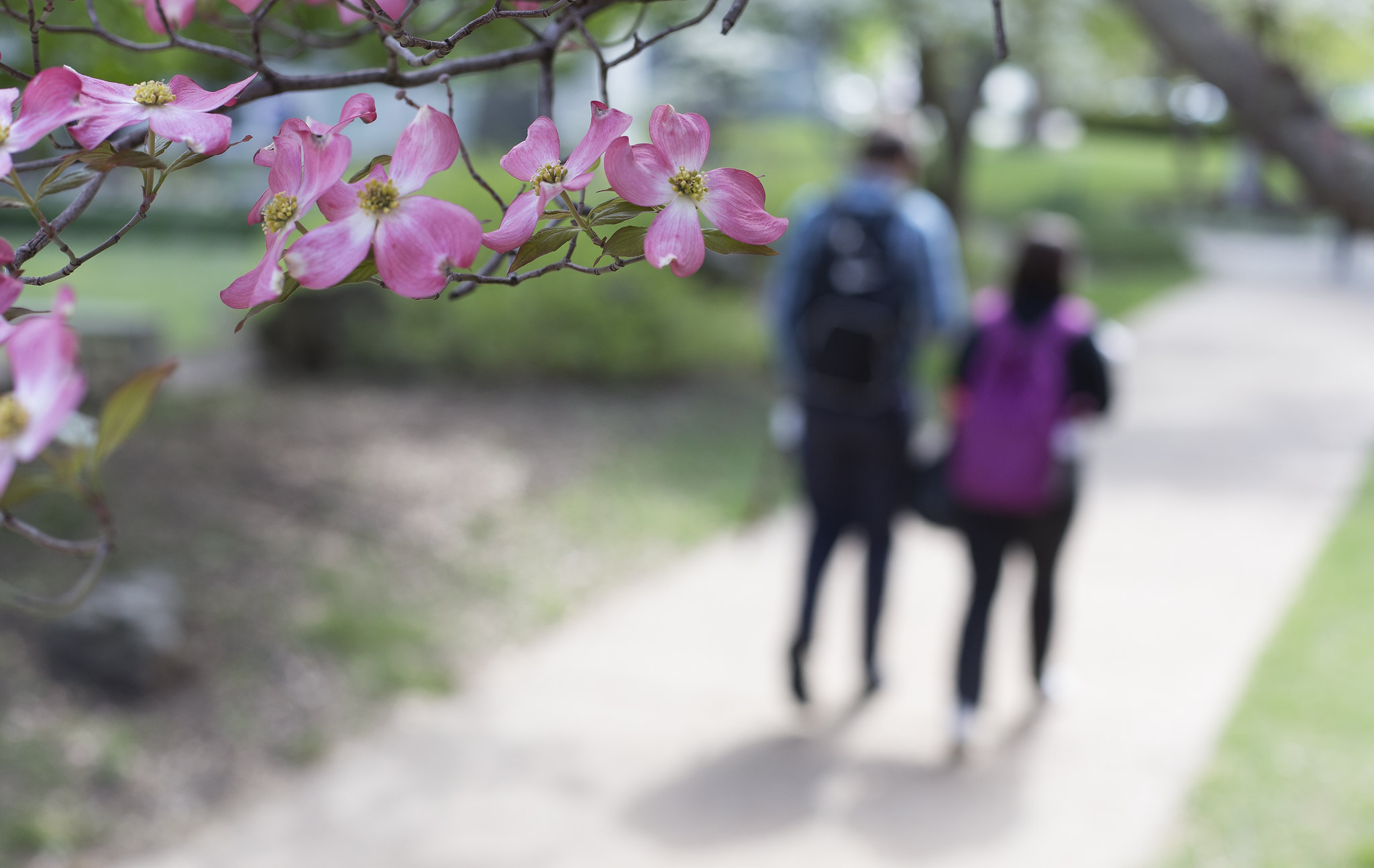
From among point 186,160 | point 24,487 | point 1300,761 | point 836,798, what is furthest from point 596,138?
point 1300,761

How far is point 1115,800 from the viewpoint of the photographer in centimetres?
325

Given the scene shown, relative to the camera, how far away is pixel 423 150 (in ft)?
2.37

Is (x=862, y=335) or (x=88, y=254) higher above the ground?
(x=862, y=335)

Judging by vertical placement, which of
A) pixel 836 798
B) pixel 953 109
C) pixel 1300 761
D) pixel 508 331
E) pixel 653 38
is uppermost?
pixel 953 109

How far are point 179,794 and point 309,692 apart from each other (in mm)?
607

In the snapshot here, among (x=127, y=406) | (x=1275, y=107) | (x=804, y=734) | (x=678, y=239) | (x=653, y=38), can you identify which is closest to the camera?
(x=678, y=239)

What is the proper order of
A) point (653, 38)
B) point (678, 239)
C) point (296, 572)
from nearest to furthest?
point (678, 239) < point (653, 38) < point (296, 572)

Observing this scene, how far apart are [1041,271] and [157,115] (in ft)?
9.01

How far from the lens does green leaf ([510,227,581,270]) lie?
2.35 ft

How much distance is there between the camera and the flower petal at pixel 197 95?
0.74m

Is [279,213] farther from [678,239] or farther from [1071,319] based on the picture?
[1071,319]

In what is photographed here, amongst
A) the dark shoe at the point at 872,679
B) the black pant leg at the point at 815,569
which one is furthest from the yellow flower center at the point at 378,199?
the dark shoe at the point at 872,679

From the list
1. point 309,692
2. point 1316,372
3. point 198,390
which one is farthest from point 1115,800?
point 1316,372

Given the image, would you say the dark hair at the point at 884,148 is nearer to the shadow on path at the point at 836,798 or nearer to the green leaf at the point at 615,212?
the shadow on path at the point at 836,798
